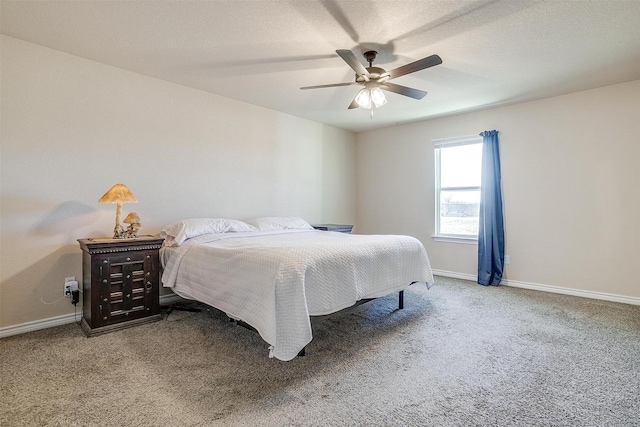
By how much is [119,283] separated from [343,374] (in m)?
2.00

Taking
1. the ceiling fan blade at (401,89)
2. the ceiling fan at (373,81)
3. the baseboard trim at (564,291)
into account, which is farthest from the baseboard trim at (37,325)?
the baseboard trim at (564,291)

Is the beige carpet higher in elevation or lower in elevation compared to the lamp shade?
lower

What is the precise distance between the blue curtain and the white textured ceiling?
87 centimetres

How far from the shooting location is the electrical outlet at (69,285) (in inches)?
111

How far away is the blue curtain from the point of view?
4211 millimetres

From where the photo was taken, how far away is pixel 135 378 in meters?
1.89

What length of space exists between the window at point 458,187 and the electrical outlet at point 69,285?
452cm

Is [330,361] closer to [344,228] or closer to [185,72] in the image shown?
[344,228]

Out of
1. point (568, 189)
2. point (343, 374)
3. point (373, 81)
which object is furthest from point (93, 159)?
point (568, 189)

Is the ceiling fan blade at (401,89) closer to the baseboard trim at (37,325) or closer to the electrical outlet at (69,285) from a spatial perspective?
the electrical outlet at (69,285)

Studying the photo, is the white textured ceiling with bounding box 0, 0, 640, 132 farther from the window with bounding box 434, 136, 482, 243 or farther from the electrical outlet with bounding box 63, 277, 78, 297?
the electrical outlet with bounding box 63, 277, 78, 297

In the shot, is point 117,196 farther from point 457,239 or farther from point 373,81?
point 457,239

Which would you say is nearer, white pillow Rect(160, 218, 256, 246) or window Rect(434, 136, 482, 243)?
white pillow Rect(160, 218, 256, 246)

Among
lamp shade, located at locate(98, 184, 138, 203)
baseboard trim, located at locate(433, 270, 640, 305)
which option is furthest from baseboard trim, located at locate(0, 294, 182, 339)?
baseboard trim, located at locate(433, 270, 640, 305)
